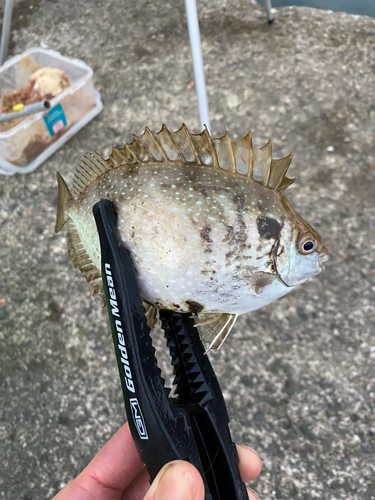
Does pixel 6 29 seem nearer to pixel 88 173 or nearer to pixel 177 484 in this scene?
pixel 88 173

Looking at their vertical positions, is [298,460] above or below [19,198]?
→ below

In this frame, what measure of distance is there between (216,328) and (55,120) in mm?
2114

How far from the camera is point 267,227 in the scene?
104 centimetres

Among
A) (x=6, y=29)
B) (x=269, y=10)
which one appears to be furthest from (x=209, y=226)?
(x=6, y=29)

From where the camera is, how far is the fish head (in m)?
1.06

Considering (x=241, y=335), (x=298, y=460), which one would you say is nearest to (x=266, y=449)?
(x=298, y=460)

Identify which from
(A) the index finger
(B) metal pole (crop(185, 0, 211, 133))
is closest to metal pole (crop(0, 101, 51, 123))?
(B) metal pole (crop(185, 0, 211, 133))

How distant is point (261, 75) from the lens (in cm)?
295

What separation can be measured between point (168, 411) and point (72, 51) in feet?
10.6

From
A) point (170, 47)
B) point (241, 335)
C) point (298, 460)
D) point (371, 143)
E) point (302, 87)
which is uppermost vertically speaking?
point (170, 47)

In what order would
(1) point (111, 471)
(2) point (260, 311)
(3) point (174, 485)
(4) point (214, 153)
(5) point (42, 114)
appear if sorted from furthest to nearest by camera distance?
(5) point (42, 114) → (2) point (260, 311) → (1) point (111, 471) → (4) point (214, 153) → (3) point (174, 485)

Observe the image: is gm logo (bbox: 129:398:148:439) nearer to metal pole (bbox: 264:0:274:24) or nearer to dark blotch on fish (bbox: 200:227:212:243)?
dark blotch on fish (bbox: 200:227:212:243)

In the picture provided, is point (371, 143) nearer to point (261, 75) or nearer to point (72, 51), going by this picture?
point (261, 75)

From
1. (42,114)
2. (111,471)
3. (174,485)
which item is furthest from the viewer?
(42,114)
